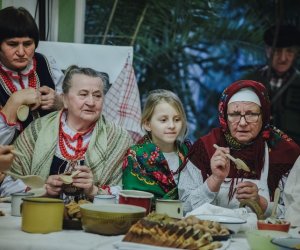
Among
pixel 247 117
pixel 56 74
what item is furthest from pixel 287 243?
pixel 56 74

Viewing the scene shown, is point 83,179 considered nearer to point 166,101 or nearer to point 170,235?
point 166,101

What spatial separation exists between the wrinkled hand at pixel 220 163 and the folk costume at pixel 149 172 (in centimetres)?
47

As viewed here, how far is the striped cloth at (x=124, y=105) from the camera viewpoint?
390 cm

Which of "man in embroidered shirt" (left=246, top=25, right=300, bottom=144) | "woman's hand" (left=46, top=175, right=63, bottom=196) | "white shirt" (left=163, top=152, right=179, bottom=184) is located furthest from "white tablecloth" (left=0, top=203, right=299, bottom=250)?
"man in embroidered shirt" (left=246, top=25, right=300, bottom=144)

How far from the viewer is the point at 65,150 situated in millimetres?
3303

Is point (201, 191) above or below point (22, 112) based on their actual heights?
below

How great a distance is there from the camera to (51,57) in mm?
4062

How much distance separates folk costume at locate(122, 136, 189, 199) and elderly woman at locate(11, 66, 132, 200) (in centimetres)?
7

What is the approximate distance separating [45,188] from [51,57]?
5.26 ft

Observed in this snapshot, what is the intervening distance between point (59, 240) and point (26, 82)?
188 cm

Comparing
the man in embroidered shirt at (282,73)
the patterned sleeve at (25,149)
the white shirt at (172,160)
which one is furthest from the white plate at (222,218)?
the man in embroidered shirt at (282,73)

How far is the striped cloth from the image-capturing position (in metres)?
3.90

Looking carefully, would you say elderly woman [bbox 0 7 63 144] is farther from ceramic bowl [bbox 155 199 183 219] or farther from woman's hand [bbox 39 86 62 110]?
ceramic bowl [bbox 155 199 183 219]

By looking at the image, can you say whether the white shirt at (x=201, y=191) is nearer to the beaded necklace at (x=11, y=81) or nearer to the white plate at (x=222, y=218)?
the white plate at (x=222, y=218)
